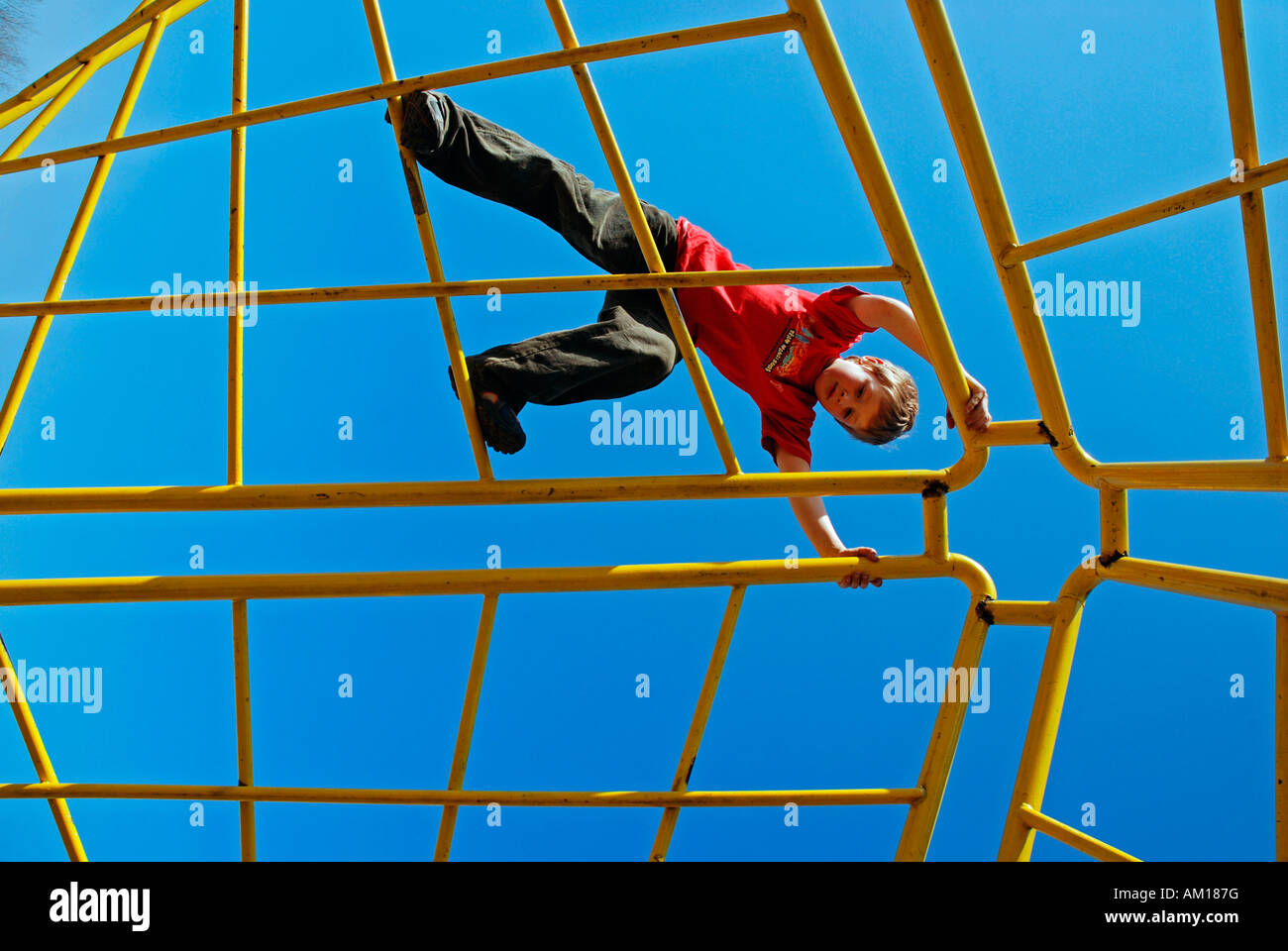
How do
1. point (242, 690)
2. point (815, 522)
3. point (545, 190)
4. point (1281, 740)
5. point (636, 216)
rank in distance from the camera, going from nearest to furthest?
point (1281, 740)
point (636, 216)
point (242, 690)
point (545, 190)
point (815, 522)

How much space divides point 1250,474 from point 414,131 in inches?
91.9

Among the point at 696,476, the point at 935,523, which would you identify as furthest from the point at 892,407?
the point at 696,476

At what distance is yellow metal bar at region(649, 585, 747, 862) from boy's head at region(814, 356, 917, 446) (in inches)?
37.7

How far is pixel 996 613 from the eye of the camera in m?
2.91

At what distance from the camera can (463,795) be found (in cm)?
290

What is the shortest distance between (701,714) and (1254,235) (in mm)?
2047

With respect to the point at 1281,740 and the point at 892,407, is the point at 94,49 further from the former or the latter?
the point at 1281,740

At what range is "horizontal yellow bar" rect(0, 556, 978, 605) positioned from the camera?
8.92 ft

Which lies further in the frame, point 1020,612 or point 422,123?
point 1020,612

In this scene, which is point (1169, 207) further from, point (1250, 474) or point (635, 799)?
point (635, 799)

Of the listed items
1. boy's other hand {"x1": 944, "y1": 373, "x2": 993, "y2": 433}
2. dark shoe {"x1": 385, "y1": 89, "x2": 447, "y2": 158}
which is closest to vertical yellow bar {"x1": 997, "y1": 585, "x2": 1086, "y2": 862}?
boy's other hand {"x1": 944, "y1": 373, "x2": 993, "y2": 433}

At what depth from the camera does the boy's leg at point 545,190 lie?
9.41ft

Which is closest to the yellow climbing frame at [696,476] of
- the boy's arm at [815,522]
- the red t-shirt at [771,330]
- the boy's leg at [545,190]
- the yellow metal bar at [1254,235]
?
the yellow metal bar at [1254,235]

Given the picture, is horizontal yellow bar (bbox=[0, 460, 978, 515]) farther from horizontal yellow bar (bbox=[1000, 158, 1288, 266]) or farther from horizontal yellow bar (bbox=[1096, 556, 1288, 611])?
horizontal yellow bar (bbox=[1000, 158, 1288, 266])
